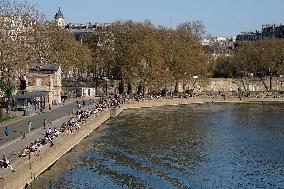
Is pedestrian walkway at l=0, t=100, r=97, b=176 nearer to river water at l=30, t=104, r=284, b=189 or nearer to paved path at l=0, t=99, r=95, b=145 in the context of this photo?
paved path at l=0, t=99, r=95, b=145

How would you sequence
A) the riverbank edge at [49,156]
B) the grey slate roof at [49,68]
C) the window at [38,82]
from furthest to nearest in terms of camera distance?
the grey slate roof at [49,68] < the window at [38,82] < the riverbank edge at [49,156]

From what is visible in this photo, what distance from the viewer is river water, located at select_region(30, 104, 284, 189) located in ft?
164

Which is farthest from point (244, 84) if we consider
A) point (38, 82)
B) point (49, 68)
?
point (38, 82)

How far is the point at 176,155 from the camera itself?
62.1 metres

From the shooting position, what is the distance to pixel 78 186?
1884 inches

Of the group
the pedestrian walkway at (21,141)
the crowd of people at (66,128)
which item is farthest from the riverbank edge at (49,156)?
the pedestrian walkway at (21,141)

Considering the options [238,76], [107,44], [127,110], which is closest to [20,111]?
[127,110]

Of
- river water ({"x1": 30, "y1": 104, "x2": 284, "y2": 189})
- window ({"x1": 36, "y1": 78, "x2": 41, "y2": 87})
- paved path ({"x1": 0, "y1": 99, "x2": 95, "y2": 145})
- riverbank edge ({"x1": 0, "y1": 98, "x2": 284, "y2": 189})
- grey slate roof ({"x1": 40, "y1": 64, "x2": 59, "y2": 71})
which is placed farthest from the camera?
grey slate roof ({"x1": 40, "y1": 64, "x2": 59, "y2": 71})

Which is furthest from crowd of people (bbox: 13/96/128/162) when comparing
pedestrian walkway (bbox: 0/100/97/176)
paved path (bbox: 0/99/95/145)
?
paved path (bbox: 0/99/95/145)

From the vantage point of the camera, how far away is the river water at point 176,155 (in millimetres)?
50094

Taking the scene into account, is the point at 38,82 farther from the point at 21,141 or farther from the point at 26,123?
the point at 21,141

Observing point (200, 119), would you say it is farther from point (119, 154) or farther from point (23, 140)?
point (23, 140)

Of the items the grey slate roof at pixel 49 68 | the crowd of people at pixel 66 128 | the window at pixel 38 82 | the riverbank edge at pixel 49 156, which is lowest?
the riverbank edge at pixel 49 156

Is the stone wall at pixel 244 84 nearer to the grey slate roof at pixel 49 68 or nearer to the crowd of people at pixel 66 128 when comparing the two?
the crowd of people at pixel 66 128
